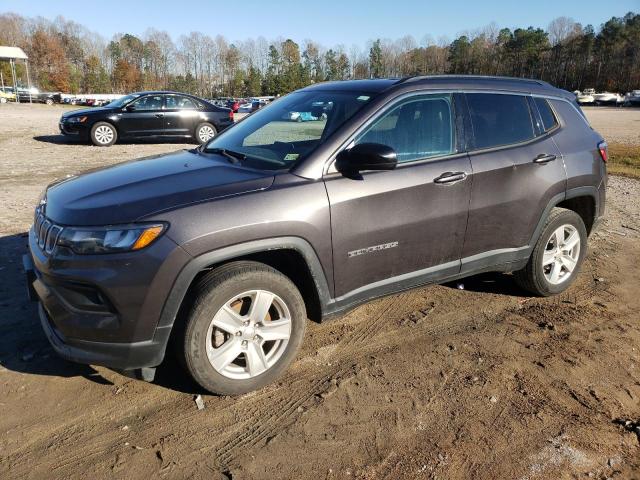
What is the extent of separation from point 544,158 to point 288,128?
208cm

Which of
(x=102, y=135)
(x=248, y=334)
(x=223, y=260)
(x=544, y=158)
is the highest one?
(x=544, y=158)

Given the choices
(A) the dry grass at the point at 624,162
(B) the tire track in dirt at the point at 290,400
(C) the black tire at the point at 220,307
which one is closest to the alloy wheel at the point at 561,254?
(B) the tire track in dirt at the point at 290,400

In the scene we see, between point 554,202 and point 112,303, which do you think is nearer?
point 112,303

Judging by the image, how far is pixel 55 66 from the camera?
79.3 metres

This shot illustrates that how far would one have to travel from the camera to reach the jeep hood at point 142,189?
2768mm

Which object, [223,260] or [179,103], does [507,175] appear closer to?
[223,260]

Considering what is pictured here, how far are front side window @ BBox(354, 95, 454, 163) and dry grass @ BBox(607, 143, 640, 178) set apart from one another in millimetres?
8919

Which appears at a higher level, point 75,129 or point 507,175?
point 507,175

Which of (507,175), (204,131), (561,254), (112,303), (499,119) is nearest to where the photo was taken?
(112,303)

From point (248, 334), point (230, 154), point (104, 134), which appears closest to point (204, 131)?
point (104, 134)

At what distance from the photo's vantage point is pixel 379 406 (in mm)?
3035

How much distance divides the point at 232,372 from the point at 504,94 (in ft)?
9.98

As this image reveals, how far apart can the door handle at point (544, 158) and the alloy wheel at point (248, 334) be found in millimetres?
2416

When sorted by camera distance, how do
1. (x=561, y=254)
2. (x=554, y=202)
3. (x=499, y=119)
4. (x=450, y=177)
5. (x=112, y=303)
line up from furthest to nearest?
1. (x=561, y=254)
2. (x=554, y=202)
3. (x=499, y=119)
4. (x=450, y=177)
5. (x=112, y=303)
